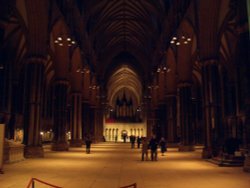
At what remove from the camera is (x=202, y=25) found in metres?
20.8

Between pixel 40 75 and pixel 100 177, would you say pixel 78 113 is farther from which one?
pixel 100 177

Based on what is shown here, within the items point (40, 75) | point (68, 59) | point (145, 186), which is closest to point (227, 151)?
point (145, 186)

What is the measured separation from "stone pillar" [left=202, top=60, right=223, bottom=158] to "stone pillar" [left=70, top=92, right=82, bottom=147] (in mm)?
17926

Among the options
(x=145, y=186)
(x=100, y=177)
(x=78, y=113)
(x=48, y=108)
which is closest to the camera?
(x=145, y=186)

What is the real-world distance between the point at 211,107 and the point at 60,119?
1459cm

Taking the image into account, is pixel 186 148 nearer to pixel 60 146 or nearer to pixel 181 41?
pixel 181 41

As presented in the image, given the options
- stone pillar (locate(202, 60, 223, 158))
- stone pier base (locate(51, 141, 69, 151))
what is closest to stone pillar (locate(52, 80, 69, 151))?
stone pier base (locate(51, 141, 69, 151))

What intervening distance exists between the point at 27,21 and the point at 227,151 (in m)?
15.0

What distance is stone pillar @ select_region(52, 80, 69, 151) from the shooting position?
27873mm

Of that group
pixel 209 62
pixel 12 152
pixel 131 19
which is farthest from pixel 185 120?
pixel 131 19

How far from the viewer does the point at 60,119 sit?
28.9 m

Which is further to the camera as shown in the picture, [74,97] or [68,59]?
[74,97]

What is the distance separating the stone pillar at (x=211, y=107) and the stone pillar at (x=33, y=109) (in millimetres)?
10691


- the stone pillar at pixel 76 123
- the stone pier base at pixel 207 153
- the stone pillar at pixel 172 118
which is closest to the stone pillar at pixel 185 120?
the stone pillar at pixel 172 118
